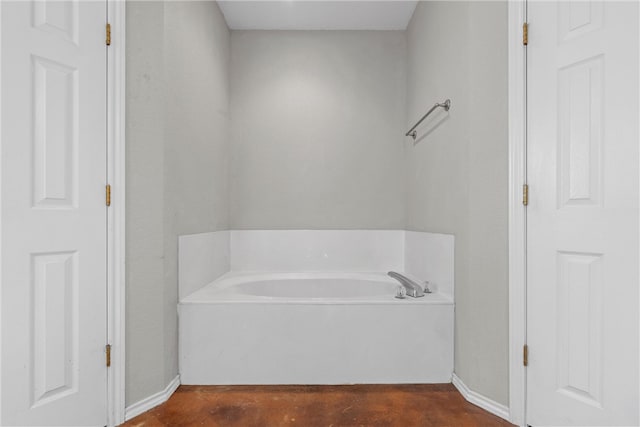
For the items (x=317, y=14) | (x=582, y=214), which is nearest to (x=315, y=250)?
(x=317, y=14)

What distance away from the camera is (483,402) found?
1.66 m

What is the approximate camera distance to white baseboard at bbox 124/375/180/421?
1584mm

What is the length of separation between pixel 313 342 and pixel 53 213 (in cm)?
129

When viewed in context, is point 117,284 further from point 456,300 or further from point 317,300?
point 456,300

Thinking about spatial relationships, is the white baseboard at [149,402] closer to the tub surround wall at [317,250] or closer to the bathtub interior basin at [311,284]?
the bathtub interior basin at [311,284]

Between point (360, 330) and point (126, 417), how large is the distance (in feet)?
3.73

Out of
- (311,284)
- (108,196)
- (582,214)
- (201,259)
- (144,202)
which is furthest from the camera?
A: (311,284)

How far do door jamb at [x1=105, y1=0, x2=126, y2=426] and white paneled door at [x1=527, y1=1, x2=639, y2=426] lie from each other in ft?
5.65

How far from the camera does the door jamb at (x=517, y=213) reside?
59.8 inches

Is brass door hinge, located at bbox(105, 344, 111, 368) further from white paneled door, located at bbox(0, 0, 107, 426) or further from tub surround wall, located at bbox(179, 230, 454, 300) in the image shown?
tub surround wall, located at bbox(179, 230, 454, 300)

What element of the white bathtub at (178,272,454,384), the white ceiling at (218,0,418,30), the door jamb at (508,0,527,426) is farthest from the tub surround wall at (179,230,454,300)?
the white ceiling at (218,0,418,30)

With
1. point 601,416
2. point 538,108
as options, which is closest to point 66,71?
point 538,108

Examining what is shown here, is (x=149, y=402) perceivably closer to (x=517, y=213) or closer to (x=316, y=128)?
(x=517, y=213)

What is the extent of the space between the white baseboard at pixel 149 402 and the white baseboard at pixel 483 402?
4.74ft
